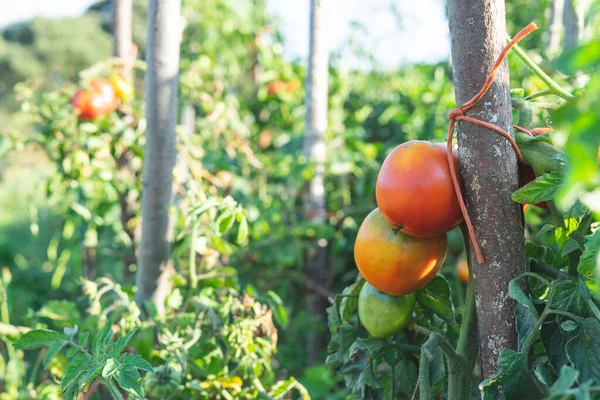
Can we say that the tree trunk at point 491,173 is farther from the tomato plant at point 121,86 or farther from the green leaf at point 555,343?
the tomato plant at point 121,86

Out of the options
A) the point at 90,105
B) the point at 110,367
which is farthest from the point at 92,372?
the point at 90,105

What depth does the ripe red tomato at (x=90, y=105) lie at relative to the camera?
6.33 feet

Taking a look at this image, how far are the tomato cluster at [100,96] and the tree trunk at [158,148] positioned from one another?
27.3 inches

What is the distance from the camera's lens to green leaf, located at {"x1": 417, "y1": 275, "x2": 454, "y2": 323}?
3.04 feet

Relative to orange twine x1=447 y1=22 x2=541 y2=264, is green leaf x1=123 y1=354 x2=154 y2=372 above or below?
below

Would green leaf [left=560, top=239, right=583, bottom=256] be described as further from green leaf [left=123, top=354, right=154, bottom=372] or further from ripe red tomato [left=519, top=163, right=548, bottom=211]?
green leaf [left=123, top=354, right=154, bottom=372]

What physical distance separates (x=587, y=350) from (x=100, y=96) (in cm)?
169

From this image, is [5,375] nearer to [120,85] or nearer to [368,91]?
[120,85]

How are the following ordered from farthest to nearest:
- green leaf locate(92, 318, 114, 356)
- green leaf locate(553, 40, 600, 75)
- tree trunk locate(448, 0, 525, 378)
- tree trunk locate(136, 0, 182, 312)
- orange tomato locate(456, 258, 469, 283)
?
1. orange tomato locate(456, 258, 469, 283)
2. tree trunk locate(136, 0, 182, 312)
3. green leaf locate(92, 318, 114, 356)
4. tree trunk locate(448, 0, 525, 378)
5. green leaf locate(553, 40, 600, 75)

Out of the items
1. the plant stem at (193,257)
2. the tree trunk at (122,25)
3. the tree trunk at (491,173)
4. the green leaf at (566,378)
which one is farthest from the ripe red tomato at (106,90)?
the green leaf at (566,378)

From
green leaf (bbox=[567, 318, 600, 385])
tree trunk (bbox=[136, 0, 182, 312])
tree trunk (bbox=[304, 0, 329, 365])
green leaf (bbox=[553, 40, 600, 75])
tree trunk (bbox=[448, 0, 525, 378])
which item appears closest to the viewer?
green leaf (bbox=[553, 40, 600, 75])

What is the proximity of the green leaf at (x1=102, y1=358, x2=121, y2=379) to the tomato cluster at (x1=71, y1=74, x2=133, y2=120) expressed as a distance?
131cm

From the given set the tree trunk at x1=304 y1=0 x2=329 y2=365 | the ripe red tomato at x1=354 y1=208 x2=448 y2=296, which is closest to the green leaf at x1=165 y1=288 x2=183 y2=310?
the ripe red tomato at x1=354 y1=208 x2=448 y2=296

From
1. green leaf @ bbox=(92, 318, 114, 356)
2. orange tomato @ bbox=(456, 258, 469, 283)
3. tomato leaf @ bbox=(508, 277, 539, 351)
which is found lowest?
orange tomato @ bbox=(456, 258, 469, 283)
